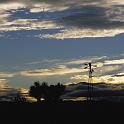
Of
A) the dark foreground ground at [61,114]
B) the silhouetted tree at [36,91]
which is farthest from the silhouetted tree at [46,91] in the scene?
the dark foreground ground at [61,114]

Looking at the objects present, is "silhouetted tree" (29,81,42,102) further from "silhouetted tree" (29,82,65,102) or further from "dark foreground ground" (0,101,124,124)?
"dark foreground ground" (0,101,124,124)

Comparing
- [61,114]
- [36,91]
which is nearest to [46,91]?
[36,91]

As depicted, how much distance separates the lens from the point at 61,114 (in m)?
92.8

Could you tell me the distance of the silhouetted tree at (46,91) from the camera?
152 metres

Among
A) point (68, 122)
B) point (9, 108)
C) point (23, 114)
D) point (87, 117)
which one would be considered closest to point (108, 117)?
point (87, 117)

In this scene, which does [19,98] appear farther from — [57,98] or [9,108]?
[9,108]

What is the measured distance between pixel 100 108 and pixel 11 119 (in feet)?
80.7

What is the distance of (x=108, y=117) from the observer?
9006 cm

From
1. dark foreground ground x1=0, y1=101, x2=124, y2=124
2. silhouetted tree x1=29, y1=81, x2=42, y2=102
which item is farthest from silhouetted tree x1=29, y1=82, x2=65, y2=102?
dark foreground ground x1=0, y1=101, x2=124, y2=124

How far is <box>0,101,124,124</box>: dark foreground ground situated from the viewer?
8462cm

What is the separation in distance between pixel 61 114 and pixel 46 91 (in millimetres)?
60910

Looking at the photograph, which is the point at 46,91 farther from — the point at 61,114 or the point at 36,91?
the point at 61,114

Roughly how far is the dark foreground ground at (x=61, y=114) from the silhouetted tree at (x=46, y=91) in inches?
1837

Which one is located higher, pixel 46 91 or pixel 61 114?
pixel 46 91
